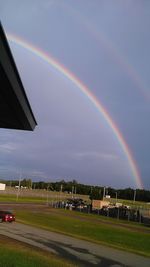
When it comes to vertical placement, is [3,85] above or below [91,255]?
above

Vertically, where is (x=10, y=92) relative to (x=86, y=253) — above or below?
above

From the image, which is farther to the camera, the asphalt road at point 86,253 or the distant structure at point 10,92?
the asphalt road at point 86,253

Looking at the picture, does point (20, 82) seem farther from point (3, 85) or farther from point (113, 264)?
point (113, 264)

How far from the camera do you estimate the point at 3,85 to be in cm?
1101

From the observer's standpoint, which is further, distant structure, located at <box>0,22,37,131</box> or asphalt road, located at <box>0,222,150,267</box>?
asphalt road, located at <box>0,222,150,267</box>

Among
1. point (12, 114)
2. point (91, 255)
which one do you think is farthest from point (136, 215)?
point (12, 114)

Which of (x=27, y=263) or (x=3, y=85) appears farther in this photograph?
(x=27, y=263)

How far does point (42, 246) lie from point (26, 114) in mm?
13441

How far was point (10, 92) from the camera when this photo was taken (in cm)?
1172

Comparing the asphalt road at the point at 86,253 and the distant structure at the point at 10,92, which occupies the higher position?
the distant structure at the point at 10,92

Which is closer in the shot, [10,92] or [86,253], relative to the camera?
[10,92]

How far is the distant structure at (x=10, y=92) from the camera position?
8.84 meters

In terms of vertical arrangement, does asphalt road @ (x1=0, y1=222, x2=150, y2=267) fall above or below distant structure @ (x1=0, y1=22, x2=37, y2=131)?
below

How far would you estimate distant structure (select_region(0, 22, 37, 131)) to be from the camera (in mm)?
8840
